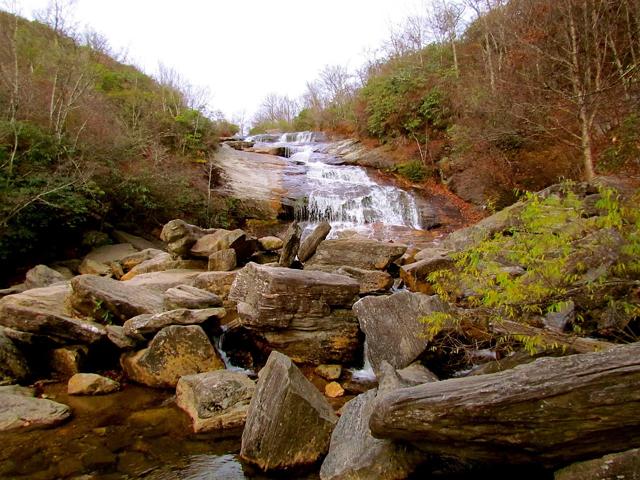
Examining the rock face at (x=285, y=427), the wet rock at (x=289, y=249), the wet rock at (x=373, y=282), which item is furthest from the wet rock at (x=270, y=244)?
the rock face at (x=285, y=427)

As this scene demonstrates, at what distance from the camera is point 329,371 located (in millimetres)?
6570

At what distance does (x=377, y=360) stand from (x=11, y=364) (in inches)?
239

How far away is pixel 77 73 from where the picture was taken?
16391 millimetres

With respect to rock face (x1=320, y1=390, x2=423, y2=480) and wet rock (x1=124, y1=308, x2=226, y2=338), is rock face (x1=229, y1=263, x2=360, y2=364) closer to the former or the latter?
wet rock (x1=124, y1=308, x2=226, y2=338)

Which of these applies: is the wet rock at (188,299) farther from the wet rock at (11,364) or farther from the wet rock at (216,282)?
the wet rock at (11,364)

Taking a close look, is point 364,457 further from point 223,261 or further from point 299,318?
point 223,261

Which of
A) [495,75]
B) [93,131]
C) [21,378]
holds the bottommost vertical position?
[21,378]

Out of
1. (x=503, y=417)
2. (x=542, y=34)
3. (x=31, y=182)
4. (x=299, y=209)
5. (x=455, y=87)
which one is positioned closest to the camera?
(x=503, y=417)

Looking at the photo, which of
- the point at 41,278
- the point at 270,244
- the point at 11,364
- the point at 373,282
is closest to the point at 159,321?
the point at 11,364

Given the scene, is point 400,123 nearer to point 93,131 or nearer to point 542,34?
point 542,34

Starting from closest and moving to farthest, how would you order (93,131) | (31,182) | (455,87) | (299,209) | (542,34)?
(31,182) < (542,34) < (93,131) < (299,209) < (455,87)

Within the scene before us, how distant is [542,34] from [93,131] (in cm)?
1764

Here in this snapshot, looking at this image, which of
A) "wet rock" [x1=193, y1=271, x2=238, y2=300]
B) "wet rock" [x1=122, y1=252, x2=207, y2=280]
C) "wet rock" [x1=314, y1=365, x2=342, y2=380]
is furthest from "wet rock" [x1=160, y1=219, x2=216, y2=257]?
"wet rock" [x1=314, y1=365, x2=342, y2=380]

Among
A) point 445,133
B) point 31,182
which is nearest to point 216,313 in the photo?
point 31,182
